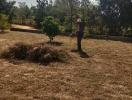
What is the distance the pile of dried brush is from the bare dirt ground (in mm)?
652

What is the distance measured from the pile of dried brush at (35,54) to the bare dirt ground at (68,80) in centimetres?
65

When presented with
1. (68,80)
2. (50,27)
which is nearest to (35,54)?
(68,80)

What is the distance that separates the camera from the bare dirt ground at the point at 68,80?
992cm

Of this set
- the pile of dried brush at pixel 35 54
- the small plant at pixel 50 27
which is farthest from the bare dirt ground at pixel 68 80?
the small plant at pixel 50 27

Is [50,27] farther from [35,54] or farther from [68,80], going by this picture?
[68,80]

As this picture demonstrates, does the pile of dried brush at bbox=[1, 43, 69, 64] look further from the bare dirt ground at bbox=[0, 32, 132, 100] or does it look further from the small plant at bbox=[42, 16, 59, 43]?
the small plant at bbox=[42, 16, 59, 43]

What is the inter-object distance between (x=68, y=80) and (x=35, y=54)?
415cm

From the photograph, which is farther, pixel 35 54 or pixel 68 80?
pixel 35 54

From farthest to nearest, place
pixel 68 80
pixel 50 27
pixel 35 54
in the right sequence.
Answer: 1. pixel 50 27
2. pixel 35 54
3. pixel 68 80

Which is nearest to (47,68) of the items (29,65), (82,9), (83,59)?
(29,65)

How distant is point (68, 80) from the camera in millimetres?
11867

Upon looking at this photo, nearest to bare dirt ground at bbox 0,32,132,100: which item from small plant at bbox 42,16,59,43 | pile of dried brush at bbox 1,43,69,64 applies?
pile of dried brush at bbox 1,43,69,64

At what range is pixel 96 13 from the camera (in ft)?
135

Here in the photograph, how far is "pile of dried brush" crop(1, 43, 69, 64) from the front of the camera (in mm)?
15412
